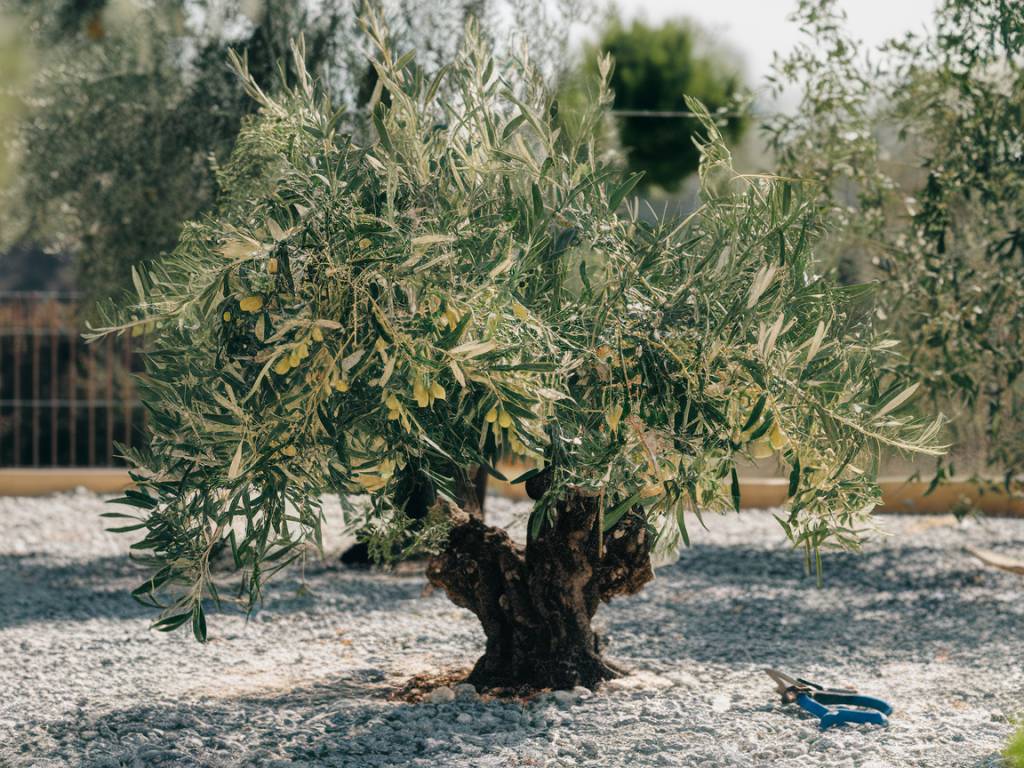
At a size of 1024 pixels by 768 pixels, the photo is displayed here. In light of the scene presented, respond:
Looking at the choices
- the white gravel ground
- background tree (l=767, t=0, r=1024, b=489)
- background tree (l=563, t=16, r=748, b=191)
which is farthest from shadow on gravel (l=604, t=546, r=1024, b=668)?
background tree (l=563, t=16, r=748, b=191)

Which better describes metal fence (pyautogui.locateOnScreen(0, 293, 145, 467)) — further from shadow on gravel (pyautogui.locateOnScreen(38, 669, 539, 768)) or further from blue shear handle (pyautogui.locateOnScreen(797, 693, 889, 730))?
blue shear handle (pyautogui.locateOnScreen(797, 693, 889, 730))

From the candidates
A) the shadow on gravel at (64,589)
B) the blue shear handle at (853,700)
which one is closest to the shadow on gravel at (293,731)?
the blue shear handle at (853,700)

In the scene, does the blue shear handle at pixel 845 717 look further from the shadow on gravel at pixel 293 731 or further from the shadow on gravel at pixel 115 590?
the shadow on gravel at pixel 115 590

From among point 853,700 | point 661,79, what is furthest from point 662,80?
point 853,700

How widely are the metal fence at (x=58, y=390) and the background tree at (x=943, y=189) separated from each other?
7595mm

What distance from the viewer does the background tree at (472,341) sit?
11.8 feet

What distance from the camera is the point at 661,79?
22.5m

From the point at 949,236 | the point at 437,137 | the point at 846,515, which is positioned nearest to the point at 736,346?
the point at 846,515

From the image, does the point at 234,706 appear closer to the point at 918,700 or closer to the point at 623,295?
the point at 623,295

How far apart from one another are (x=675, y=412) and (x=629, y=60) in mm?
19555

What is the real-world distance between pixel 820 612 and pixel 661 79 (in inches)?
647

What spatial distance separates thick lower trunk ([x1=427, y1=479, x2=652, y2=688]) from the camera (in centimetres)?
514

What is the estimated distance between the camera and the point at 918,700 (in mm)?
5387

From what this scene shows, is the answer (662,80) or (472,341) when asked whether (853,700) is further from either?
(662,80)
